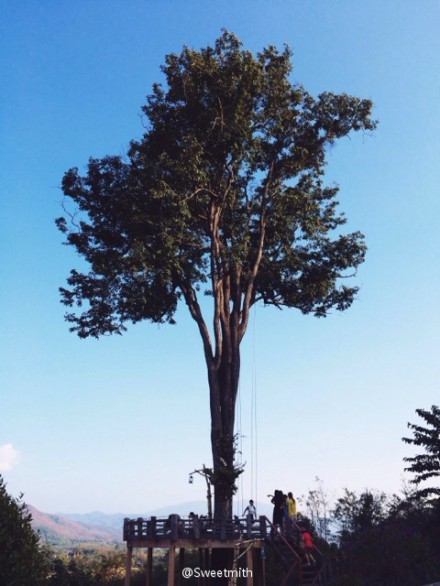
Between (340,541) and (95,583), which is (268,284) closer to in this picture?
(340,541)

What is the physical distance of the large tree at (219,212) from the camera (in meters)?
24.6

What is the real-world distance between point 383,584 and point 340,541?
718 centimetres

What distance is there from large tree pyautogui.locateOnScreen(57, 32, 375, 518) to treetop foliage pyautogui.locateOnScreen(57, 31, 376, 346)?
54 mm

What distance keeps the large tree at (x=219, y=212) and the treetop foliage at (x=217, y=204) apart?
2.1 inches

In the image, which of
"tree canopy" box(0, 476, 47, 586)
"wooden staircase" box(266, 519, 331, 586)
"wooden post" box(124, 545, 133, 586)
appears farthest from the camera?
"wooden post" box(124, 545, 133, 586)

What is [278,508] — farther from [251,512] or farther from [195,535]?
[195,535]

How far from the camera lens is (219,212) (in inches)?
1059

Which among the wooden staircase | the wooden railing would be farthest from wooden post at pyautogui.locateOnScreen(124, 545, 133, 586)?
the wooden staircase

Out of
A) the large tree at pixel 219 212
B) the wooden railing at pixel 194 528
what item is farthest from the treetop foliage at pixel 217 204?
the wooden railing at pixel 194 528

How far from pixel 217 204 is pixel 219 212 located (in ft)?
1.43

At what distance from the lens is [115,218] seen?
2697cm

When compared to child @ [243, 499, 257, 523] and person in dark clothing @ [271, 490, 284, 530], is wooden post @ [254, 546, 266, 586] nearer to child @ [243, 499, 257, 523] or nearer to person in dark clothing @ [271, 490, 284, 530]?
child @ [243, 499, 257, 523]

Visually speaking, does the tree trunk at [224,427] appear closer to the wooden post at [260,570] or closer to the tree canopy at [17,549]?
the wooden post at [260,570]

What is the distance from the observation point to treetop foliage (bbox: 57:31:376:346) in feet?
81.9
